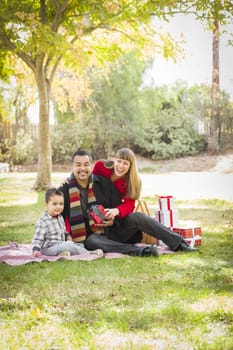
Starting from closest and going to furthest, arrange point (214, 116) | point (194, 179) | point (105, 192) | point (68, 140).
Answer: point (105, 192), point (194, 179), point (214, 116), point (68, 140)

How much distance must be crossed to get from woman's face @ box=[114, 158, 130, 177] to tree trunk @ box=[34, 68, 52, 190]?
4844 millimetres

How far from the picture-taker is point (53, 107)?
51.2 feet

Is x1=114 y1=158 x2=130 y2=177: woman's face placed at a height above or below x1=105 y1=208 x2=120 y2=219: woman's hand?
above

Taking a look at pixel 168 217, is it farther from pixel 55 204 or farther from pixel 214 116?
pixel 214 116

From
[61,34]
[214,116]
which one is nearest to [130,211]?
[61,34]

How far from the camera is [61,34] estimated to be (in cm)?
818

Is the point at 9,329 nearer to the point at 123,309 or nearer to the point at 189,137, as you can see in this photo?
the point at 123,309

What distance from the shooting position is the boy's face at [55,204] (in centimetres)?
400

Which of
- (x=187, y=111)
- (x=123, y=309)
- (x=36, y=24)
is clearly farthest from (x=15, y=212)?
(x=187, y=111)

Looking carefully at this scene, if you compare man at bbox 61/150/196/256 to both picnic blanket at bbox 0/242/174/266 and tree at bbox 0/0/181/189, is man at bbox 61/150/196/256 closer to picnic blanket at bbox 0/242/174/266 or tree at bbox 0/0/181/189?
picnic blanket at bbox 0/242/174/266

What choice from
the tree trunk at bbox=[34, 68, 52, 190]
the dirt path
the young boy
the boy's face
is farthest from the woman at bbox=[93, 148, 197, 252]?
the tree trunk at bbox=[34, 68, 52, 190]

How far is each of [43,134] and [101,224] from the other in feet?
16.7

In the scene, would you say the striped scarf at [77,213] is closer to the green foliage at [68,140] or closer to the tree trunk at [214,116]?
the green foliage at [68,140]

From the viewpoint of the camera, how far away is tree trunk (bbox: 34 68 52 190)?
895cm
